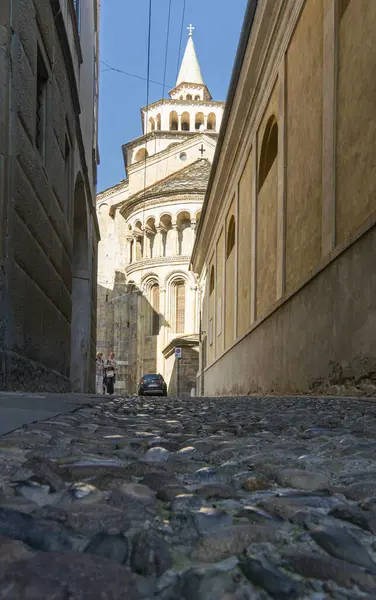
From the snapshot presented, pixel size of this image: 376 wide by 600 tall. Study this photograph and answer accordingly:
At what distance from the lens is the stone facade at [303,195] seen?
18.6 feet

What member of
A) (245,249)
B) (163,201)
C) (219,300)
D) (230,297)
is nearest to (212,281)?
(219,300)

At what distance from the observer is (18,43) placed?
5254 millimetres

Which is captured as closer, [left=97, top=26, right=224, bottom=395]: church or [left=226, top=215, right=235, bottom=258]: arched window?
[left=226, top=215, right=235, bottom=258]: arched window

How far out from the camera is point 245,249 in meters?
13.4

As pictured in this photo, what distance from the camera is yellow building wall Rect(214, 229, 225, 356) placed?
1826cm

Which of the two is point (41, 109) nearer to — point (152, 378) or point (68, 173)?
point (68, 173)

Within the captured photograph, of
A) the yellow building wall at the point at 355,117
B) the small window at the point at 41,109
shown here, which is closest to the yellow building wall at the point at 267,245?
the yellow building wall at the point at 355,117

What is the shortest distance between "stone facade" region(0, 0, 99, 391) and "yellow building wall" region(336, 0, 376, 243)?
3359mm

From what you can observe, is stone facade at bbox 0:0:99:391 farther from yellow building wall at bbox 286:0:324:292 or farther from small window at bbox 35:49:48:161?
yellow building wall at bbox 286:0:324:292

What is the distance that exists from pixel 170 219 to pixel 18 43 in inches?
1232

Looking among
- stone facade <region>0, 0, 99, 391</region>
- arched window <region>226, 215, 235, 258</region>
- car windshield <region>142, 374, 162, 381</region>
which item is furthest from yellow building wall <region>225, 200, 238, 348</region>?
car windshield <region>142, 374, 162, 381</region>

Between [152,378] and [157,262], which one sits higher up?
[157,262]

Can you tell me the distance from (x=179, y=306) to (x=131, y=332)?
3800mm

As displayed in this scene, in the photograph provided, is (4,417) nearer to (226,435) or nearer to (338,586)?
(226,435)
